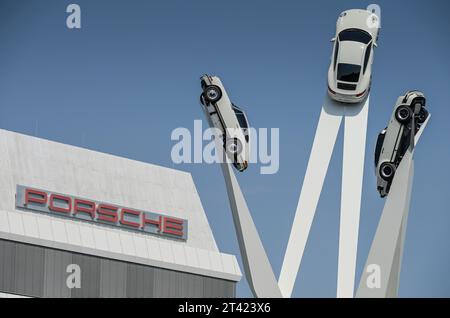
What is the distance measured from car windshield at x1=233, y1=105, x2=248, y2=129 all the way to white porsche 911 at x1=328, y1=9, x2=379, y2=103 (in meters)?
3.38

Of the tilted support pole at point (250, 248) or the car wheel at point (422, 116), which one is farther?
the car wheel at point (422, 116)

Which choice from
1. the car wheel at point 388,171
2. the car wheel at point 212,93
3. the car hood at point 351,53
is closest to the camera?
the car wheel at point 388,171

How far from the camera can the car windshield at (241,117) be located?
180ft

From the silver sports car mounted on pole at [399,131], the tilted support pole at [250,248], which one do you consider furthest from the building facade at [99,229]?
the silver sports car mounted on pole at [399,131]

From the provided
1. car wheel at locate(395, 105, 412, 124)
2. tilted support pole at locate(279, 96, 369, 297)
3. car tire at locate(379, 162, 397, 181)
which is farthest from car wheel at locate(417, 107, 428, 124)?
tilted support pole at locate(279, 96, 369, 297)

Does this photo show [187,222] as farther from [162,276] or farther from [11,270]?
[11,270]

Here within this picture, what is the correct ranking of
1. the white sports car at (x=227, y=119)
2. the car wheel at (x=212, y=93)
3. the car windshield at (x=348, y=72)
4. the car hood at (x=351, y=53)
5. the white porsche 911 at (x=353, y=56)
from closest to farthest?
the white sports car at (x=227, y=119)
the car wheel at (x=212, y=93)
the white porsche 911 at (x=353, y=56)
the car windshield at (x=348, y=72)
the car hood at (x=351, y=53)

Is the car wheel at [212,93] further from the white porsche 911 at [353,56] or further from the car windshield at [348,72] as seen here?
the car windshield at [348,72]

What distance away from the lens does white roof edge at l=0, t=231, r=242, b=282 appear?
90.3 meters

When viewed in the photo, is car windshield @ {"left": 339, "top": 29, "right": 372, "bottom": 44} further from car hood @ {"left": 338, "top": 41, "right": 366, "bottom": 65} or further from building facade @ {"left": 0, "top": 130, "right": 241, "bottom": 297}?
building facade @ {"left": 0, "top": 130, "right": 241, "bottom": 297}

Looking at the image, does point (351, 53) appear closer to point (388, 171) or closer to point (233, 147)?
point (388, 171)

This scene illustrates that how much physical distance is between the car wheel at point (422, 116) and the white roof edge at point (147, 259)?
40923 mm

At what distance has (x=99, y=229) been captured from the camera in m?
96.8

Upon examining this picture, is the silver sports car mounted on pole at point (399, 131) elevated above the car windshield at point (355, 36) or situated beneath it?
situated beneath
